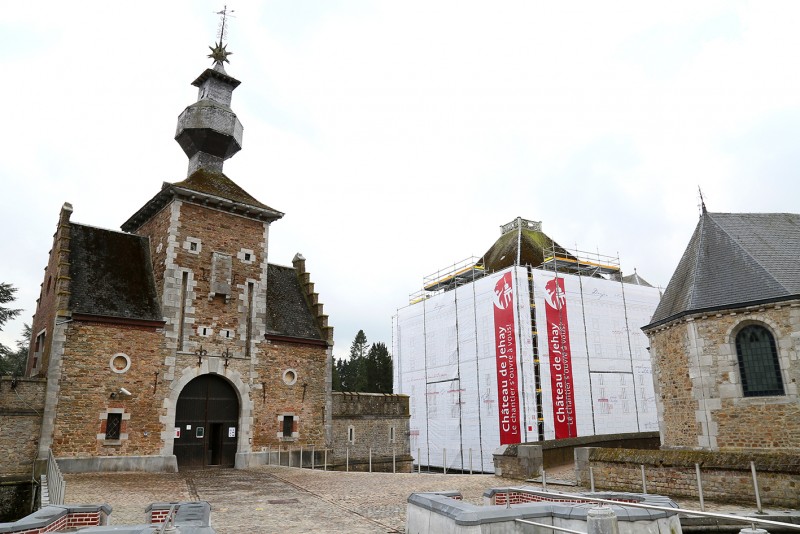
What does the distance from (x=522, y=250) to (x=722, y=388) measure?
713 inches

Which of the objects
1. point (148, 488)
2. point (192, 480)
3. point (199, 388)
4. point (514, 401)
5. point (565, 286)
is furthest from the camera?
point (565, 286)

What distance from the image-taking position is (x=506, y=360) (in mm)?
27297

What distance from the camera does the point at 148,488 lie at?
13.6 m

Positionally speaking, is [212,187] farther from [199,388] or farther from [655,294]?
[655,294]

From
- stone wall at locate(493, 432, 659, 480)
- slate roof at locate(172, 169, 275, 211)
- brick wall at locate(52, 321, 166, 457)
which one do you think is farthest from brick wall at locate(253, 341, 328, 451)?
stone wall at locate(493, 432, 659, 480)

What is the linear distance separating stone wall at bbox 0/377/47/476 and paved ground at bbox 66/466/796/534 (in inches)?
61.7

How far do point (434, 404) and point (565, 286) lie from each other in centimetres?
1072

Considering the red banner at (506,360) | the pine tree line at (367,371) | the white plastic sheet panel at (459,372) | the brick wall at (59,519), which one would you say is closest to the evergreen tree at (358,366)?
the pine tree line at (367,371)

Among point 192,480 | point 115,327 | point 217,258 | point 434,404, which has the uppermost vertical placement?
point 217,258

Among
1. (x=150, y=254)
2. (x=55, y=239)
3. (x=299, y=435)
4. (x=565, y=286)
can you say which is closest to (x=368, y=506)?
(x=299, y=435)

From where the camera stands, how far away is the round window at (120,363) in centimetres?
1728

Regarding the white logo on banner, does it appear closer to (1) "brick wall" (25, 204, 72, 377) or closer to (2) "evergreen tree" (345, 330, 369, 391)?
(1) "brick wall" (25, 204, 72, 377)

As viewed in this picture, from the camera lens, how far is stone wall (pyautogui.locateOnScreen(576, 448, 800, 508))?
1064 cm

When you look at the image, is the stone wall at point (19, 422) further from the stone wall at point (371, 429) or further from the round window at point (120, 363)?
the stone wall at point (371, 429)
